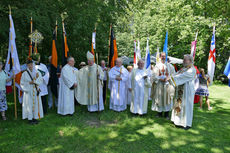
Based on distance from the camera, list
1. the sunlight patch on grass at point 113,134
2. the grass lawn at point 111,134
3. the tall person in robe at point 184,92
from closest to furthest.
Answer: the grass lawn at point 111,134, the sunlight patch on grass at point 113,134, the tall person in robe at point 184,92

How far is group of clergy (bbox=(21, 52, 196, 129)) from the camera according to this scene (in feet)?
15.8

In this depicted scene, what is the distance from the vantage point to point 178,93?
4.97 meters

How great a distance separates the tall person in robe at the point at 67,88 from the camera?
19.1 ft

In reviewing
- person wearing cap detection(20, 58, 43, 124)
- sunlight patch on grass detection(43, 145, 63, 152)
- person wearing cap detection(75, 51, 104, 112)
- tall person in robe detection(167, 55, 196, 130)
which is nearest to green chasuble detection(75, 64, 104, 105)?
person wearing cap detection(75, 51, 104, 112)

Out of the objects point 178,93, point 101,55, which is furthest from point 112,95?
point 101,55

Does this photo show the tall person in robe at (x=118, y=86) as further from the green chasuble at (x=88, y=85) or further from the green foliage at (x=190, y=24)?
the green foliage at (x=190, y=24)

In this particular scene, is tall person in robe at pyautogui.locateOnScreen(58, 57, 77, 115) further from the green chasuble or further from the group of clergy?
the green chasuble

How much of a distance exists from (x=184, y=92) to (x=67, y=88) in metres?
4.03

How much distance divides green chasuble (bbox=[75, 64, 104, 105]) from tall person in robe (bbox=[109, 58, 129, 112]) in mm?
536

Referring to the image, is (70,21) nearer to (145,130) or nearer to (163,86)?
(163,86)

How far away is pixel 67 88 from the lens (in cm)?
593

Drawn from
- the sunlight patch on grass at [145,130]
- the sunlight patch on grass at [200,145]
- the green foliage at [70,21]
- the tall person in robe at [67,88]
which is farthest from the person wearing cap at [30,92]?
the sunlight patch on grass at [200,145]

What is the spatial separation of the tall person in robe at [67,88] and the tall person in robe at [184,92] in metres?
3.47

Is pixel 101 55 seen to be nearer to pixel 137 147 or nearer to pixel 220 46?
pixel 137 147
